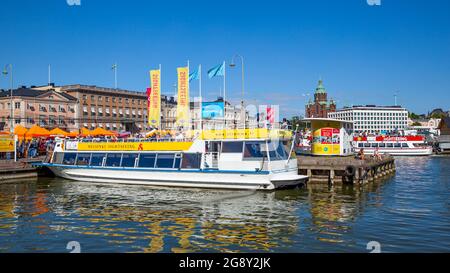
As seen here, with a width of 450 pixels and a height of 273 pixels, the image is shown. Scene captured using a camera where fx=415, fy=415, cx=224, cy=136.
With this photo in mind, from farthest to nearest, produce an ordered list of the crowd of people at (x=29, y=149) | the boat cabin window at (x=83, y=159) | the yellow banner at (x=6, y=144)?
the crowd of people at (x=29, y=149), the yellow banner at (x=6, y=144), the boat cabin window at (x=83, y=159)

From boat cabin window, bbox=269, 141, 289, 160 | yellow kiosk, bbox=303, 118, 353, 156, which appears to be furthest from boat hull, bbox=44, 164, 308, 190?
yellow kiosk, bbox=303, 118, 353, 156

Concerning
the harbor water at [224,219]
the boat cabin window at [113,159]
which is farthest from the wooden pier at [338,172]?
the boat cabin window at [113,159]

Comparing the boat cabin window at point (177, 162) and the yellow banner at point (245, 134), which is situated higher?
the yellow banner at point (245, 134)

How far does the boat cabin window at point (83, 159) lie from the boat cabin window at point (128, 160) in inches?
179

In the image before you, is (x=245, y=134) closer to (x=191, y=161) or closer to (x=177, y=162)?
(x=191, y=161)

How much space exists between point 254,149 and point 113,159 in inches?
566

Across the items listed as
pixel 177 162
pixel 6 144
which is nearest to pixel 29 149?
pixel 6 144

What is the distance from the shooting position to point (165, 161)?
35719 millimetres

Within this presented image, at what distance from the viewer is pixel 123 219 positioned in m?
22.9

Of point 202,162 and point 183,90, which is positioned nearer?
point 202,162

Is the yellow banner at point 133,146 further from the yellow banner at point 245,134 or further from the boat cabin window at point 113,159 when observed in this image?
the yellow banner at point 245,134

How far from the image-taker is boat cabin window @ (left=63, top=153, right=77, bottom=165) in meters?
41.5

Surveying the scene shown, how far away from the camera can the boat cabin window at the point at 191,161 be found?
34250 millimetres
